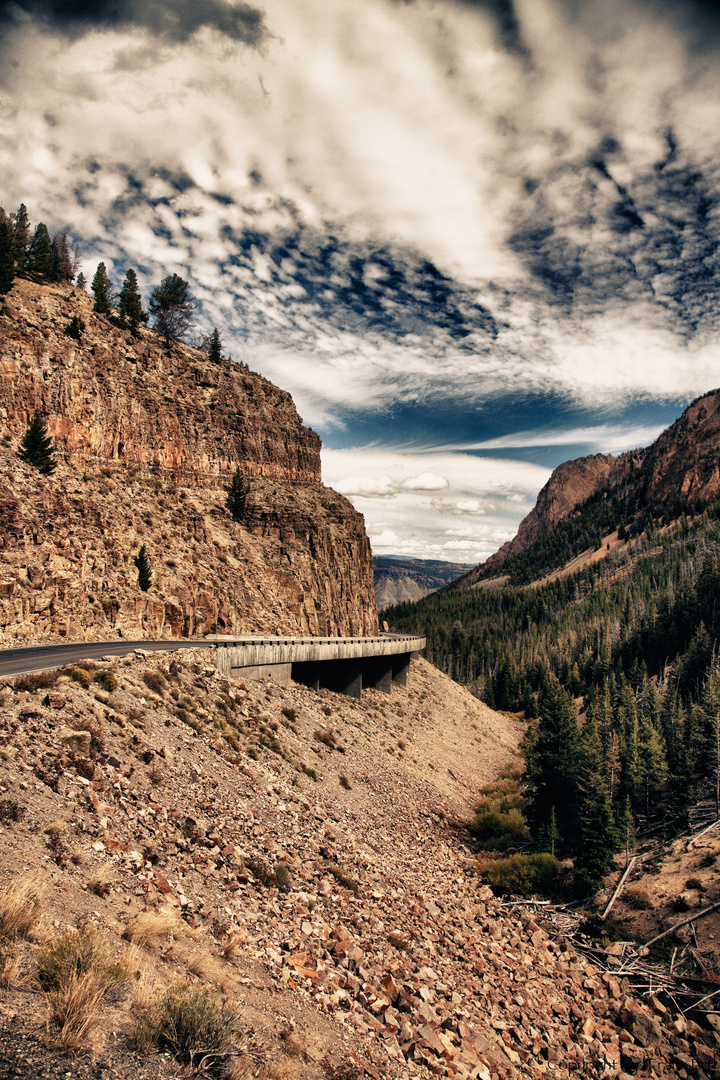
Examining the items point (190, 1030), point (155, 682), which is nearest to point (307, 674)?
point (155, 682)

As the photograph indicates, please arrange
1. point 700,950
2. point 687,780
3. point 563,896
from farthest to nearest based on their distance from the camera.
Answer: point 687,780
point 563,896
point 700,950

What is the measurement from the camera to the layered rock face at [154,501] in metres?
35.2

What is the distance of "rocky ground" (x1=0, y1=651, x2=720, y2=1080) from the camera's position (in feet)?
31.0

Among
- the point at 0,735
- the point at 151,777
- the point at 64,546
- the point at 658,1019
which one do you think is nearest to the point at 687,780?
the point at 658,1019

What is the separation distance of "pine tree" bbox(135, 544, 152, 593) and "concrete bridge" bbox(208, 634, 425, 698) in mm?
7015

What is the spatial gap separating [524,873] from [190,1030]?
85.2ft

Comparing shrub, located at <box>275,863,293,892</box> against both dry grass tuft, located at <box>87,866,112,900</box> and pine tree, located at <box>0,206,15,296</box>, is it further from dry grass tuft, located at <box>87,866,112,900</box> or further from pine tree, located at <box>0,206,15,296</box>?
pine tree, located at <box>0,206,15,296</box>

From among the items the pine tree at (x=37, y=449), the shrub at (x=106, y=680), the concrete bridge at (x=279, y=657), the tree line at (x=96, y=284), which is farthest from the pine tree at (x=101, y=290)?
the shrub at (x=106, y=680)

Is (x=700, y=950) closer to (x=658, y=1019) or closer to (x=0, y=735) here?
(x=658, y=1019)

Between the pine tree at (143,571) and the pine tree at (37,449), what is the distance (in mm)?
8896

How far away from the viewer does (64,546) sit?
1403 inches

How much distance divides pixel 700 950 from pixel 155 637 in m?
37.0

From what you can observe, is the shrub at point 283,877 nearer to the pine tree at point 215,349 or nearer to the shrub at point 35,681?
the shrub at point 35,681

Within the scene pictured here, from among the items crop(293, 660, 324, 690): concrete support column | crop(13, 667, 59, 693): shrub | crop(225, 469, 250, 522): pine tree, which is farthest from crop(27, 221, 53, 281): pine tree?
crop(13, 667, 59, 693): shrub
